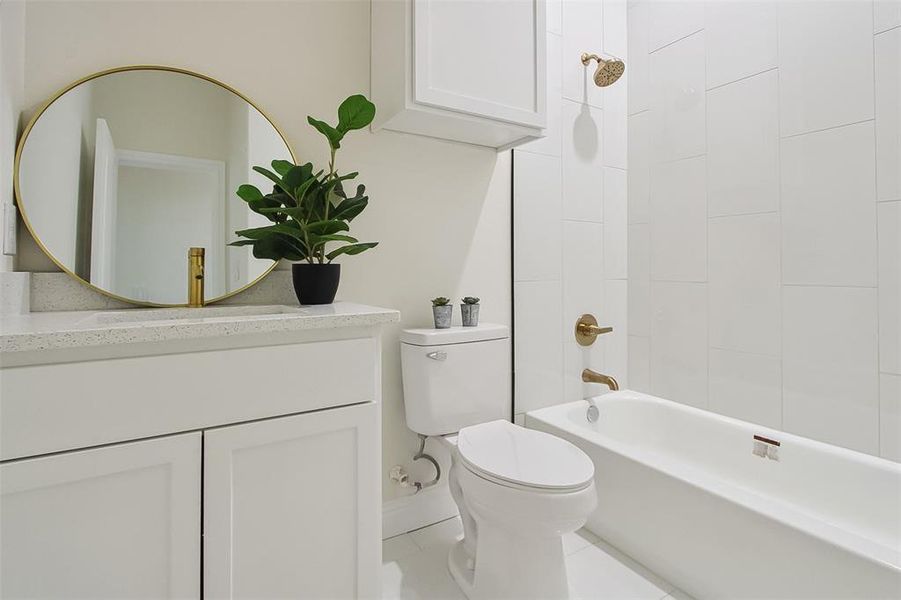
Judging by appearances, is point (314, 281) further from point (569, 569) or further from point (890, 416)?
point (890, 416)

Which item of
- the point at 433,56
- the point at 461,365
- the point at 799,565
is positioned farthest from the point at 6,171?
the point at 799,565

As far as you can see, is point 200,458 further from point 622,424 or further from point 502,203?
point 622,424

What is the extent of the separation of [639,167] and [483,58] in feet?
3.72

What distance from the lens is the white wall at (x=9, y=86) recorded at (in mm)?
1047

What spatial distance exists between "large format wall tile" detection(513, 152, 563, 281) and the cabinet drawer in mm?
1075

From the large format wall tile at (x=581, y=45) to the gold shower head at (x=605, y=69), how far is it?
0.05m

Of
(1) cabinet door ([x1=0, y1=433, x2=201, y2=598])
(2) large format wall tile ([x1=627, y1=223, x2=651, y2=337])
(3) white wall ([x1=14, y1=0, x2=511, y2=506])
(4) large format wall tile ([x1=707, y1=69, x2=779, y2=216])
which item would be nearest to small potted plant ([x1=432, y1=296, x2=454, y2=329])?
(3) white wall ([x1=14, y1=0, x2=511, y2=506])

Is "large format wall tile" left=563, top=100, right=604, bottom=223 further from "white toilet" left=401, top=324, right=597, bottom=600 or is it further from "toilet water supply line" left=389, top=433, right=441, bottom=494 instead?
"toilet water supply line" left=389, top=433, right=441, bottom=494

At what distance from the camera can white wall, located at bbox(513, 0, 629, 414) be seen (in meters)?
2.02

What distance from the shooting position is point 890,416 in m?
1.49

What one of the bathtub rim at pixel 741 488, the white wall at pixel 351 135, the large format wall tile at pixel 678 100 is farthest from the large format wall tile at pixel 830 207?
the white wall at pixel 351 135

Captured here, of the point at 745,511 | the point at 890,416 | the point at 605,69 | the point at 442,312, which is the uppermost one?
the point at 605,69

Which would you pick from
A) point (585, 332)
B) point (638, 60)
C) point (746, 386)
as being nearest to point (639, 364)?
point (585, 332)

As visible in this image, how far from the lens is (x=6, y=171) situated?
1121 millimetres
